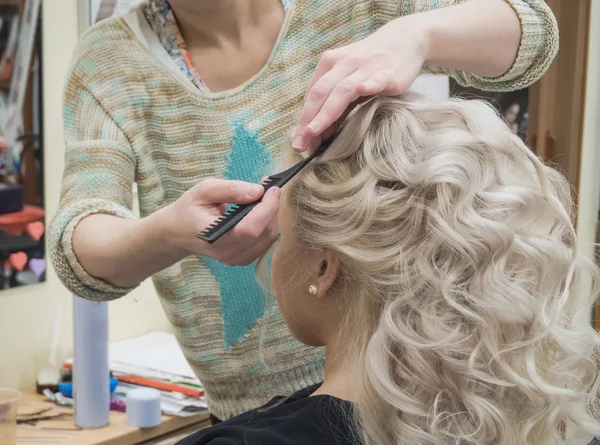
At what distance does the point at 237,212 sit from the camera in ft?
2.82

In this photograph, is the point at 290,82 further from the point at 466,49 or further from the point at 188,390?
the point at 188,390

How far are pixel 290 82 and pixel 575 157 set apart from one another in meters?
1.46

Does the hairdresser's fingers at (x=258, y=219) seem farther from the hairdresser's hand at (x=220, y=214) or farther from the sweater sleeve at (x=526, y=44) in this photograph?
the sweater sleeve at (x=526, y=44)

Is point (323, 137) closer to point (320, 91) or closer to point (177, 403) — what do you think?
point (320, 91)

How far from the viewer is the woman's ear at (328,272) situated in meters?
0.97

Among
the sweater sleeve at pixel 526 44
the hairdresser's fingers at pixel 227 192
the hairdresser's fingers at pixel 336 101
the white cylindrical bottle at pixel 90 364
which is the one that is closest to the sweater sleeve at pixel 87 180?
the hairdresser's fingers at pixel 227 192

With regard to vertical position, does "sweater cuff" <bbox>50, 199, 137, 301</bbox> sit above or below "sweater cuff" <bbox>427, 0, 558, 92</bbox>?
below

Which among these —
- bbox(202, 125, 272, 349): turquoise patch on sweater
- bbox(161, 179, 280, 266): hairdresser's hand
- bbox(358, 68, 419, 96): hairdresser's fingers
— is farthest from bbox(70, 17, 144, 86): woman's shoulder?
bbox(358, 68, 419, 96): hairdresser's fingers

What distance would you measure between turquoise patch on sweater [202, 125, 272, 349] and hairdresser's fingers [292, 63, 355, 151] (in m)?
0.31

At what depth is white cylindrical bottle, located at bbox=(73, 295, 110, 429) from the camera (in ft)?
5.49

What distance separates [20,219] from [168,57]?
0.84 metres

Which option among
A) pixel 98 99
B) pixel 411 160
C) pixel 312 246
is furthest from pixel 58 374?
pixel 411 160

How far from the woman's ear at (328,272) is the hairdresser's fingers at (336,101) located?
0.17 metres

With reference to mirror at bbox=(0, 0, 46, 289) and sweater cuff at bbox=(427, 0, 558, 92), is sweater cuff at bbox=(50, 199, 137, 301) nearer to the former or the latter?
sweater cuff at bbox=(427, 0, 558, 92)
